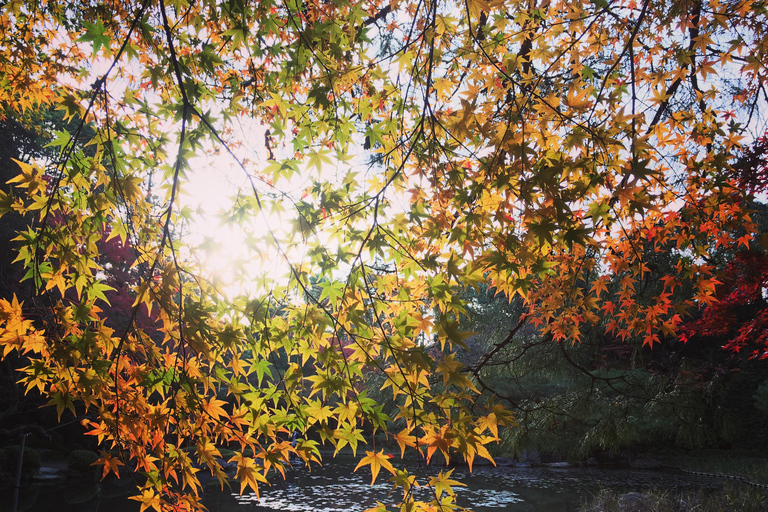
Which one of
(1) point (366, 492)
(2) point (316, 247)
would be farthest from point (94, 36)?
(1) point (366, 492)

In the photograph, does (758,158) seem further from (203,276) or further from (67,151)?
(67,151)

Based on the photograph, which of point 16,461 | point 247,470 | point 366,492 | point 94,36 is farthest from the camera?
point 366,492

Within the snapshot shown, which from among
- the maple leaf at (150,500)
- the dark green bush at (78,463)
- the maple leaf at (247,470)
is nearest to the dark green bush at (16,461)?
the dark green bush at (78,463)

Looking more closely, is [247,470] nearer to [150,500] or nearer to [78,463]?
[150,500]

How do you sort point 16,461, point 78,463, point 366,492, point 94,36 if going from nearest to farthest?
point 94,36
point 16,461
point 78,463
point 366,492

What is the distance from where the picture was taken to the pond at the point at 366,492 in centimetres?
761

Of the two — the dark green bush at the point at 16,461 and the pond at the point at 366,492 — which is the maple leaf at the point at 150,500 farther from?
the dark green bush at the point at 16,461

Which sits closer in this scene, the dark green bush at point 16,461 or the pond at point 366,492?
the pond at point 366,492

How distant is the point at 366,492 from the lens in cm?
938

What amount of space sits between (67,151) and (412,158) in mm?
1278

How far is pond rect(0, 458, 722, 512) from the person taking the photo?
7609 mm

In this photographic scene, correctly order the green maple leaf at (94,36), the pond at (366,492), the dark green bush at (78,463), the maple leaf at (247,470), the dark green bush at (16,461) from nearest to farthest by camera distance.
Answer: the green maple leaf at (94,36) → the maple leaf at (247,470) → the pond at (366,492) → the dark green bush at (16,461) → the dark green bush at (78,463)

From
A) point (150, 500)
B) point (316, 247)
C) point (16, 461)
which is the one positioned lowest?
point (16, 461)

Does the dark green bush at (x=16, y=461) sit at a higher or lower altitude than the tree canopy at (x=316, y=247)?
lower
